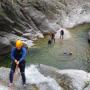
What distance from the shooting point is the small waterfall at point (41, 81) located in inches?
752

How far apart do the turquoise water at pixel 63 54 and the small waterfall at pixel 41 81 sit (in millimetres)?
13933

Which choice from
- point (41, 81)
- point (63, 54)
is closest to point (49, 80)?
point (41, 81)

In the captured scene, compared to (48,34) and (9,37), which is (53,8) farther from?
(9,37)

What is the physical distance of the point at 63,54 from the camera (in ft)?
133

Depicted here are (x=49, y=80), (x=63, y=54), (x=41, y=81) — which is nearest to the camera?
(x=41, y=81)

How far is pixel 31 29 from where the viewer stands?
50.6 meters

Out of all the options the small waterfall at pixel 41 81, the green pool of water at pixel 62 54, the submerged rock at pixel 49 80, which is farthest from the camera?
the green pool of water at pixel 62 54

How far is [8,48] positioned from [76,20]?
84.8 feet

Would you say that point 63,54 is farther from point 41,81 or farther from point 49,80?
point 41,81

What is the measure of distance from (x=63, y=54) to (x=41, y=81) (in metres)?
20.9

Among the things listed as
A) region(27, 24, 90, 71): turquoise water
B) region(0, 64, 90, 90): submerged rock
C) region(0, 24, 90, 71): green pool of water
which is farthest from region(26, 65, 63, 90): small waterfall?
region(27, 24, 90, 71): turquoise water

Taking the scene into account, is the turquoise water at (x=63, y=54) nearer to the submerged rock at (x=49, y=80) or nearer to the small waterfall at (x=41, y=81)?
the submerged rock at (x=49, y=80)

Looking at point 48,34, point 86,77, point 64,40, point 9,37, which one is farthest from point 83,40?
point 86,77

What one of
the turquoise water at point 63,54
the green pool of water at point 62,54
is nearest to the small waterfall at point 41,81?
the green pool of water at point 62,54
